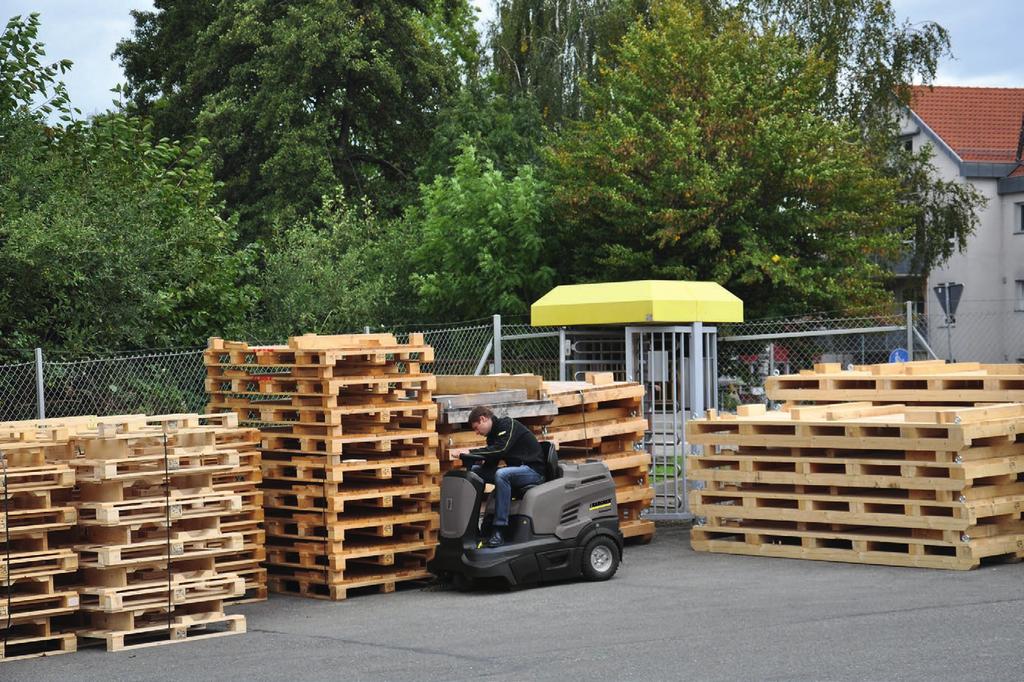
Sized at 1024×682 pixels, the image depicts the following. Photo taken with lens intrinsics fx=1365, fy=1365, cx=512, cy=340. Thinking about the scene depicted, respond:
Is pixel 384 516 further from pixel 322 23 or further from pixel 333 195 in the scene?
pixel 322 23

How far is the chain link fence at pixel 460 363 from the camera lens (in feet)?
50.0

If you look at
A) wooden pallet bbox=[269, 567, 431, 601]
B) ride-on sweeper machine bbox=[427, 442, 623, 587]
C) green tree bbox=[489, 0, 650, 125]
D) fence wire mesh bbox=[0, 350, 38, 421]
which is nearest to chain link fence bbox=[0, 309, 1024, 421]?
fence wire mesh bbox=[0, 350, 38, 421]

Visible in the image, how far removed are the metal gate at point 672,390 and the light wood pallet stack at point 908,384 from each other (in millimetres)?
1036

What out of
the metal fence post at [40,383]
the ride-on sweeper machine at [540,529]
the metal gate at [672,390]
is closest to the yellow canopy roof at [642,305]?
the metal gate at [672,390]

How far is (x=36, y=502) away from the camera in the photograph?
10250 millimetres

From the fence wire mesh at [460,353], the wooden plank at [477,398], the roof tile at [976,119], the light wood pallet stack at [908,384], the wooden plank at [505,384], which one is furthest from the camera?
the roof tile at [976,119]

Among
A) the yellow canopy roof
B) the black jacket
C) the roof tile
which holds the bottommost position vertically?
the black jacket

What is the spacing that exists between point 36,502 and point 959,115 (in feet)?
138

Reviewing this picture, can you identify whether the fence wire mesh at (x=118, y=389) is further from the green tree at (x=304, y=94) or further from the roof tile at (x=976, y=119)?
the roof tile at (x=976, y=119)

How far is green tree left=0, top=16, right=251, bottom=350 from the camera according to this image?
55.4 feet

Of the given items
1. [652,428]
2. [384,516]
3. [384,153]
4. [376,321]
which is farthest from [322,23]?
[384,516]

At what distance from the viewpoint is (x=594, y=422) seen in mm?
14625

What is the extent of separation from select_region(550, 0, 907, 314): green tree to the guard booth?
6009 mm

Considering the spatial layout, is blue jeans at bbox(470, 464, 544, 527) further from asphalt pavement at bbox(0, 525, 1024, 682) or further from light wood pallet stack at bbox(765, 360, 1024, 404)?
light wood pallet stack at bbox(765, 360, 1024, 404)
